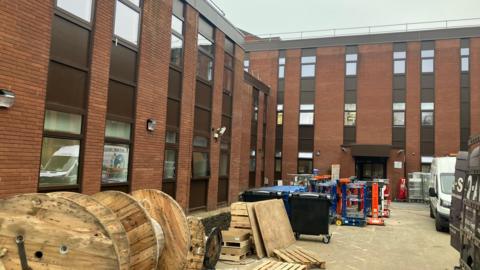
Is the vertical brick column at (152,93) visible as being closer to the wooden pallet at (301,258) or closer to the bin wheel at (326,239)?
the wooden pallet at (301,258)

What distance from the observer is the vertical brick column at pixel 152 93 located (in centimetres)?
1044

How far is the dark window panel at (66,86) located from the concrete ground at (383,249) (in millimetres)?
4400

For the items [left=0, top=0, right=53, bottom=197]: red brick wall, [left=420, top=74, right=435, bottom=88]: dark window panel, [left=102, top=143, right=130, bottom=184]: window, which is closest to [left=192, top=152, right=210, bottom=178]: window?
[left=102, top=143, right=130, bottom=184]: window

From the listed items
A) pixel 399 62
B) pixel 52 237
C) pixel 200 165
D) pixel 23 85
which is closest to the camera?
pixel 52 237

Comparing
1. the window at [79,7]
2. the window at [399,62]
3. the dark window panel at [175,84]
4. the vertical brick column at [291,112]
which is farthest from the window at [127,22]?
the window at [399,62]

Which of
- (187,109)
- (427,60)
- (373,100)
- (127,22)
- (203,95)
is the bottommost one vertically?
(187,109)

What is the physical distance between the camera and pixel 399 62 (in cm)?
2812

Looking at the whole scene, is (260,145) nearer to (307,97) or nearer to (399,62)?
(307,97)

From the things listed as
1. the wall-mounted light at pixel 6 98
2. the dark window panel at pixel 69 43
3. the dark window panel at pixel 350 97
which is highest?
the dark window panel at pixel 350 97

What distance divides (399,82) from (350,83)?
10.4 ft

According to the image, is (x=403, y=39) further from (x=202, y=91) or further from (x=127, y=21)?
(x=127, y=21)

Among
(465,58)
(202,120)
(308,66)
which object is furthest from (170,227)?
(465,58)

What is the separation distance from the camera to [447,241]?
12180 millimetres

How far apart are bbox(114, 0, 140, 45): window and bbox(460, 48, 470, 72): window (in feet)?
77.7
